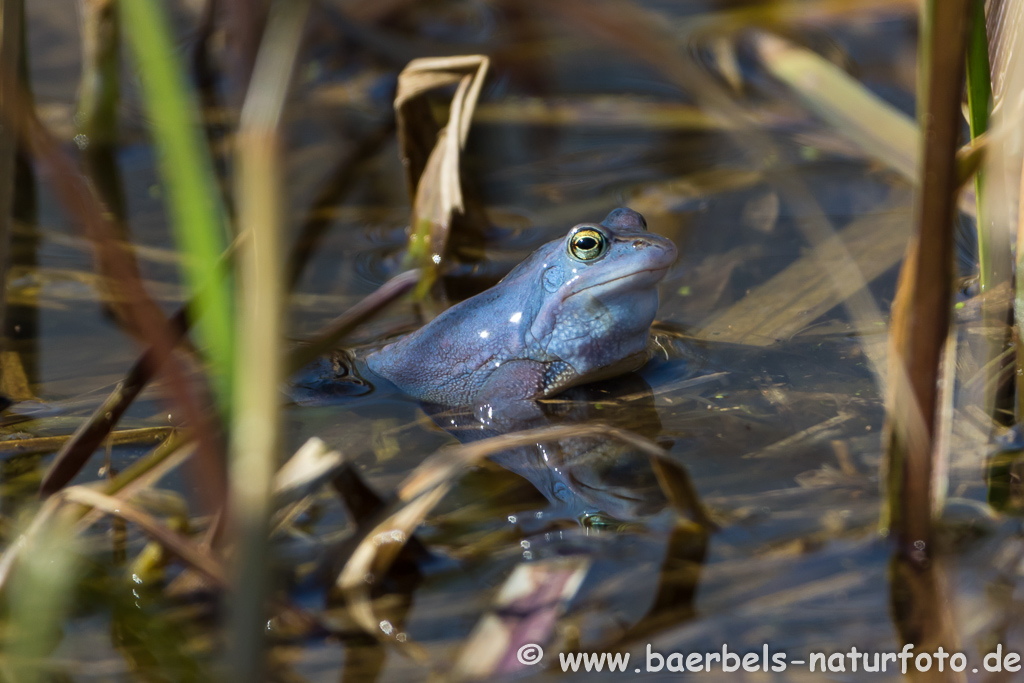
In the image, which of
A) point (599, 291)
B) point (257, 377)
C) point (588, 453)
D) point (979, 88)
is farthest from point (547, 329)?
point (257, 377)

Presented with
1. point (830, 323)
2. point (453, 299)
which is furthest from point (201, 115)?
point (830, 323)

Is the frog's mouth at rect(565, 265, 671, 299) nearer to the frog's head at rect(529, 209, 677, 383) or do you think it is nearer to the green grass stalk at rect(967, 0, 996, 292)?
the frog's head at rect(529, 209, 677, 383)

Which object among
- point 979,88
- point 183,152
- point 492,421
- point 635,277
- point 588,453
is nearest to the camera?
point 183,152

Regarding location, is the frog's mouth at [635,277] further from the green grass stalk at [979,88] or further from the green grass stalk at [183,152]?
the green grass stalk at [183,152]

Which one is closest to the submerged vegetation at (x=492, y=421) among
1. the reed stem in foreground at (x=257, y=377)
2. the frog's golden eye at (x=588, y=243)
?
the reed stem in foreground at (x=257, y=377)

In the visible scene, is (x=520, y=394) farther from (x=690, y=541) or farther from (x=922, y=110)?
(x=922, y=110)

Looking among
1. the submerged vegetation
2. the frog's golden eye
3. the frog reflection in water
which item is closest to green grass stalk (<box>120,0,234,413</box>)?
the submerged vegetation

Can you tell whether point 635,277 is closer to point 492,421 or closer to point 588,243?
point 588,243

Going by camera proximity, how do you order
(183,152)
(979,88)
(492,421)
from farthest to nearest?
(492,421)
(979,88)
(183,152)
